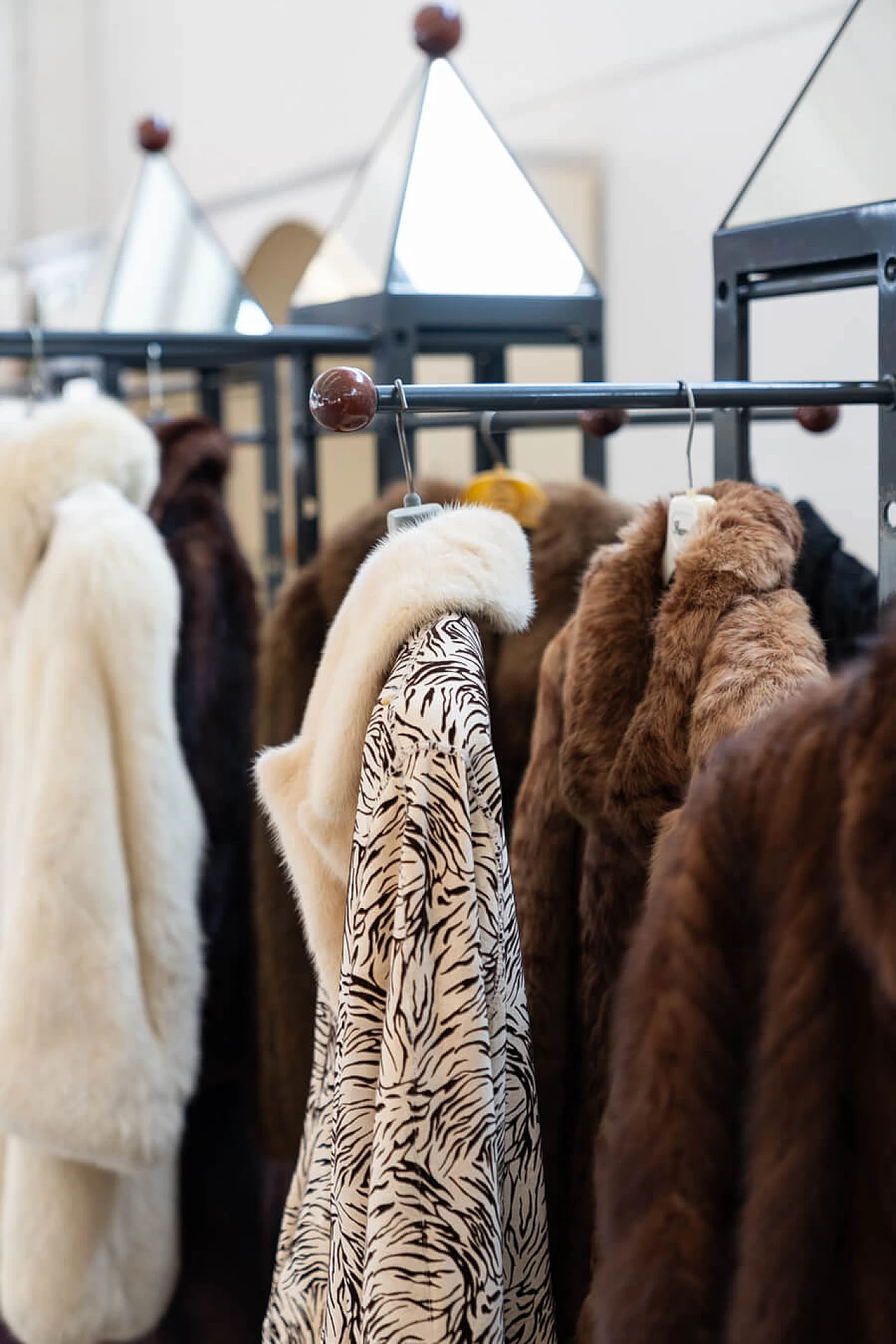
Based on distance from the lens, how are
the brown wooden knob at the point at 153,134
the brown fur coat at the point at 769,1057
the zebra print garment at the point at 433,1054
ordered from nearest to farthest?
the brown fur coat at the point at 769,1057, the zebra print garment at the point at 433,1054, the brown wooden knob at the point at 153,134

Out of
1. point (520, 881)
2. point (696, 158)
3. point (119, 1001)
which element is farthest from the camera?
point (696, 158)

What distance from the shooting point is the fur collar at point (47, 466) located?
1.43 metres

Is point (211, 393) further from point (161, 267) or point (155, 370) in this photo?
point (155, 370)

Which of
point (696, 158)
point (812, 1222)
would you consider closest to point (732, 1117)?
point (812, 1222)

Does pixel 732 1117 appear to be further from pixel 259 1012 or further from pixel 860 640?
pixel 259 1012

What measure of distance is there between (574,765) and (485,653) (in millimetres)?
497

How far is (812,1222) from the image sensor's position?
610 mm

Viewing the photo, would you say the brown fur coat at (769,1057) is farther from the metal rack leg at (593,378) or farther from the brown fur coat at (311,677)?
the metal rack leg at (593,378)

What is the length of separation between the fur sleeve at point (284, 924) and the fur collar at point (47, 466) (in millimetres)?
248

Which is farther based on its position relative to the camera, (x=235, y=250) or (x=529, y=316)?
(x=235, y=250)

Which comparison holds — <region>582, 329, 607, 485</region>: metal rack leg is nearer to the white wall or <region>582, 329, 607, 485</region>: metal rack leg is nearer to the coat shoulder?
the coat shoulder

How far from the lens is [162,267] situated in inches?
75.9

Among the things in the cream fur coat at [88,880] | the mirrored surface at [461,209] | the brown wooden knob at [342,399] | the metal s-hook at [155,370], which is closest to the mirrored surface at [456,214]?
the mirrored surface at [461,209]

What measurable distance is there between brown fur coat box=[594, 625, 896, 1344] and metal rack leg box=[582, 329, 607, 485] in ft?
2.79
